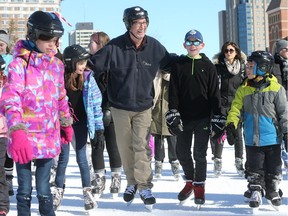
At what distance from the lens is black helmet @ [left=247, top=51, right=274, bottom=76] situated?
549 centimetres

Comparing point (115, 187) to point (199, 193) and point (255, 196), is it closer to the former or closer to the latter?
point (199, 193)

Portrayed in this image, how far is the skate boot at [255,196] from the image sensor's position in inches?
205

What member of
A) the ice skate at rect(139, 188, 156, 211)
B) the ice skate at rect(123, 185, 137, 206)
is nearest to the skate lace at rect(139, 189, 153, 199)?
the ice skate at rect(139, 188, 156, 211)

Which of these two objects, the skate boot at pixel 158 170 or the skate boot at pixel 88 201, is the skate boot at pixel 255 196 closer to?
the skate boot at pixel 88 201

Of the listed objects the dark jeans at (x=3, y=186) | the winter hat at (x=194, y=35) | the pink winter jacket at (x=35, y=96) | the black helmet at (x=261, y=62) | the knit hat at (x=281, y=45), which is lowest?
the dark jeans at (x=3, y=186)

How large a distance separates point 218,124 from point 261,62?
0.78 meters

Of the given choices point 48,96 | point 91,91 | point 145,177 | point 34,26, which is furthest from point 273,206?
point 34,26

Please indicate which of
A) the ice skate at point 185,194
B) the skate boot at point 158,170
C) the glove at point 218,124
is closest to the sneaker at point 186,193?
the ice skate at point 185,194

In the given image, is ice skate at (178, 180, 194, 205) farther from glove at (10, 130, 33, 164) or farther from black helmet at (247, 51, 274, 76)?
glove at (10, 130, 33, 164)

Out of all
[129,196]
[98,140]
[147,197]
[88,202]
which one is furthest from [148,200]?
[98,140]

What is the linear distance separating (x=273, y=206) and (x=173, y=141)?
3.08m

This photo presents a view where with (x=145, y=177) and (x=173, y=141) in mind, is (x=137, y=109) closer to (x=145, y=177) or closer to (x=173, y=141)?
(x=145, y=177)

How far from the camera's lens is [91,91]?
5.61 meters

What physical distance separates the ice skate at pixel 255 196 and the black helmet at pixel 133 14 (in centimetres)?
207
